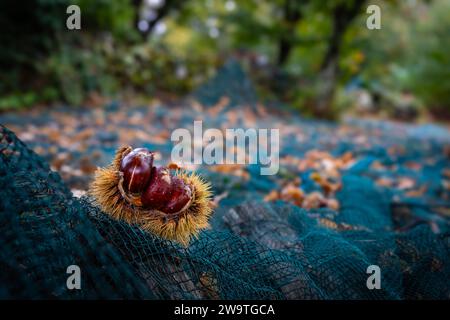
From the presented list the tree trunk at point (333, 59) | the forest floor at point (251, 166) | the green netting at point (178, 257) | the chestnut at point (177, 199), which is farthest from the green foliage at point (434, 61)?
the chestnut at point (177, 199)

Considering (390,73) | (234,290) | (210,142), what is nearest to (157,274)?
(234,290)

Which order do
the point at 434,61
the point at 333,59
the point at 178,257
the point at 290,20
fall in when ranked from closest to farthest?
the point at 178,257
the point at 333,59
the point at 290,20
the point at 434,61

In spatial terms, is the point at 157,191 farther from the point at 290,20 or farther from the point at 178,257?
the point at 290,20

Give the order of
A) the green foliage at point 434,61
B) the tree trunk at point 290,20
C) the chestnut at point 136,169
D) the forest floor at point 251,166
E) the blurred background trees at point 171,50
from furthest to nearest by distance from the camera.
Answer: the green foliage at point 434,61 → the tree trunk at point 290,20 → the blurred background trees at point 171,50 → the forest floor at point 251,166 → the chestnut at point 136,169

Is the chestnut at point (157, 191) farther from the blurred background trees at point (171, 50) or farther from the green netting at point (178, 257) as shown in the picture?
the blurred background trees at point (171, 50)

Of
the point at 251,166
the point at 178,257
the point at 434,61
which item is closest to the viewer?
the point at 178,257

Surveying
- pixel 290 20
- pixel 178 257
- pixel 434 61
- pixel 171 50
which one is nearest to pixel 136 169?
pixel 178 257

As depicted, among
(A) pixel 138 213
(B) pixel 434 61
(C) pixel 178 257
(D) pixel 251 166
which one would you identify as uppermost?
(B) pixel 434 61
